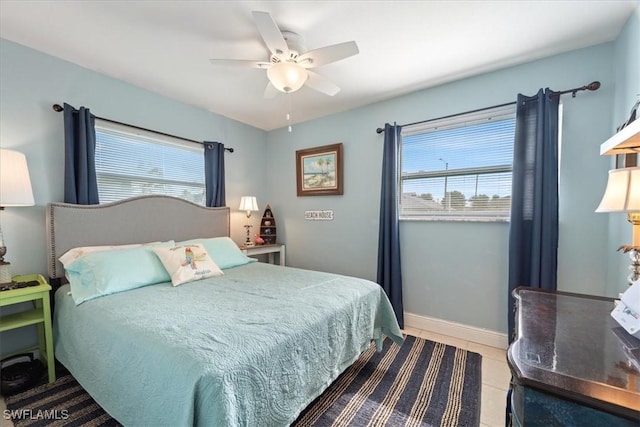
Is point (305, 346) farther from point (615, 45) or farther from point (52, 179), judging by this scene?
→ point (615, 45)

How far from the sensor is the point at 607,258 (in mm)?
1988

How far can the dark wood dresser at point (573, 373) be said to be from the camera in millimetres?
601

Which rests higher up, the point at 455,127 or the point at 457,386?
the point at 455,127

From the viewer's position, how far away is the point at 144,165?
2.80 meters

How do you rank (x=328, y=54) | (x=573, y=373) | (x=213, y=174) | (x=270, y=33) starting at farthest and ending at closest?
(x=213, y=174)
(x=328, y=54)
(x=270, y=33)
(x=573, y=373)

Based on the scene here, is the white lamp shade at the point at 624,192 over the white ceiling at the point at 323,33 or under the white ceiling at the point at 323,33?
under

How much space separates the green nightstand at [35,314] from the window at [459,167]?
10.2ft

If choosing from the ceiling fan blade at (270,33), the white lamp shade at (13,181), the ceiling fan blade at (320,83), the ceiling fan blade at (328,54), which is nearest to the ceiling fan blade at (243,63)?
the ceiling fan blade at (270,33)

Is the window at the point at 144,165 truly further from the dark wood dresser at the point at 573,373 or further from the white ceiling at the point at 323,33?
the dark wood dresser at the point at 573,373

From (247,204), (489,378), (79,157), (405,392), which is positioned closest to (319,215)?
(247,204)

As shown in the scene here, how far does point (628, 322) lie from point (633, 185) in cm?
63

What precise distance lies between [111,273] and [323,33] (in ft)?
7.56

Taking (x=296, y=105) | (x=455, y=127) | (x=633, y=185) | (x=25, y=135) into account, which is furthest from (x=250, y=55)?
Result: (x=633, y=185)

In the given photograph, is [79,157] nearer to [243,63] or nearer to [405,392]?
[243,63]
